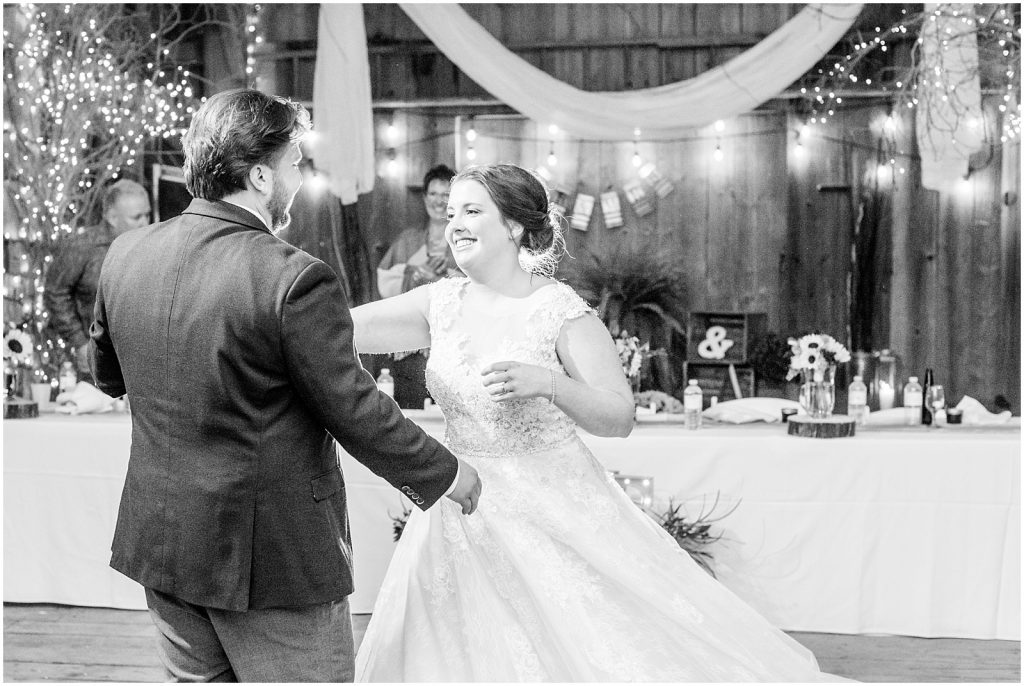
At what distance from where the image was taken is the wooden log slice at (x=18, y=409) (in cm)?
403

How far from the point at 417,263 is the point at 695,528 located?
2966 mm

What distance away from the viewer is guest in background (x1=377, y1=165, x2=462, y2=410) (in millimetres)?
5734

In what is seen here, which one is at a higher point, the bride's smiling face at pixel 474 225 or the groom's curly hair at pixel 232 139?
the groom's curly hair at pixel 232 139

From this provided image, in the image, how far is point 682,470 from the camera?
3613mm

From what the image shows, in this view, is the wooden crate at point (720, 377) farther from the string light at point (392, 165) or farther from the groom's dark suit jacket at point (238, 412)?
the groom's dark suit jacket at point (238, 412)

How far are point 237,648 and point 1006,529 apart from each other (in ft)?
9.08

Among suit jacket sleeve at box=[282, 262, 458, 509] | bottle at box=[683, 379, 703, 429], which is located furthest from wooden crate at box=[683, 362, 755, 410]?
suit jacket sleeve at box=[282, 262, 458, 509]

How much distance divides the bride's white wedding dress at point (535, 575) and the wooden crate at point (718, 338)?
3.69 meters

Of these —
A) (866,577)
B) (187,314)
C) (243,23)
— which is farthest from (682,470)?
(243,23)

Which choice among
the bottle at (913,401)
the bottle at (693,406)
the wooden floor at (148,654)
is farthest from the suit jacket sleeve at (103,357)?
the bottle at (913,401)

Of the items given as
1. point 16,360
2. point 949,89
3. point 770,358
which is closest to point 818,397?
point 949,89

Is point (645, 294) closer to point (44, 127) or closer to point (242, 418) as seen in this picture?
point (44, 127)

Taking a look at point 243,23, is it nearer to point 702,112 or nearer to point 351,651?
point 702,112

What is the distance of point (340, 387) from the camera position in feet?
5.26
